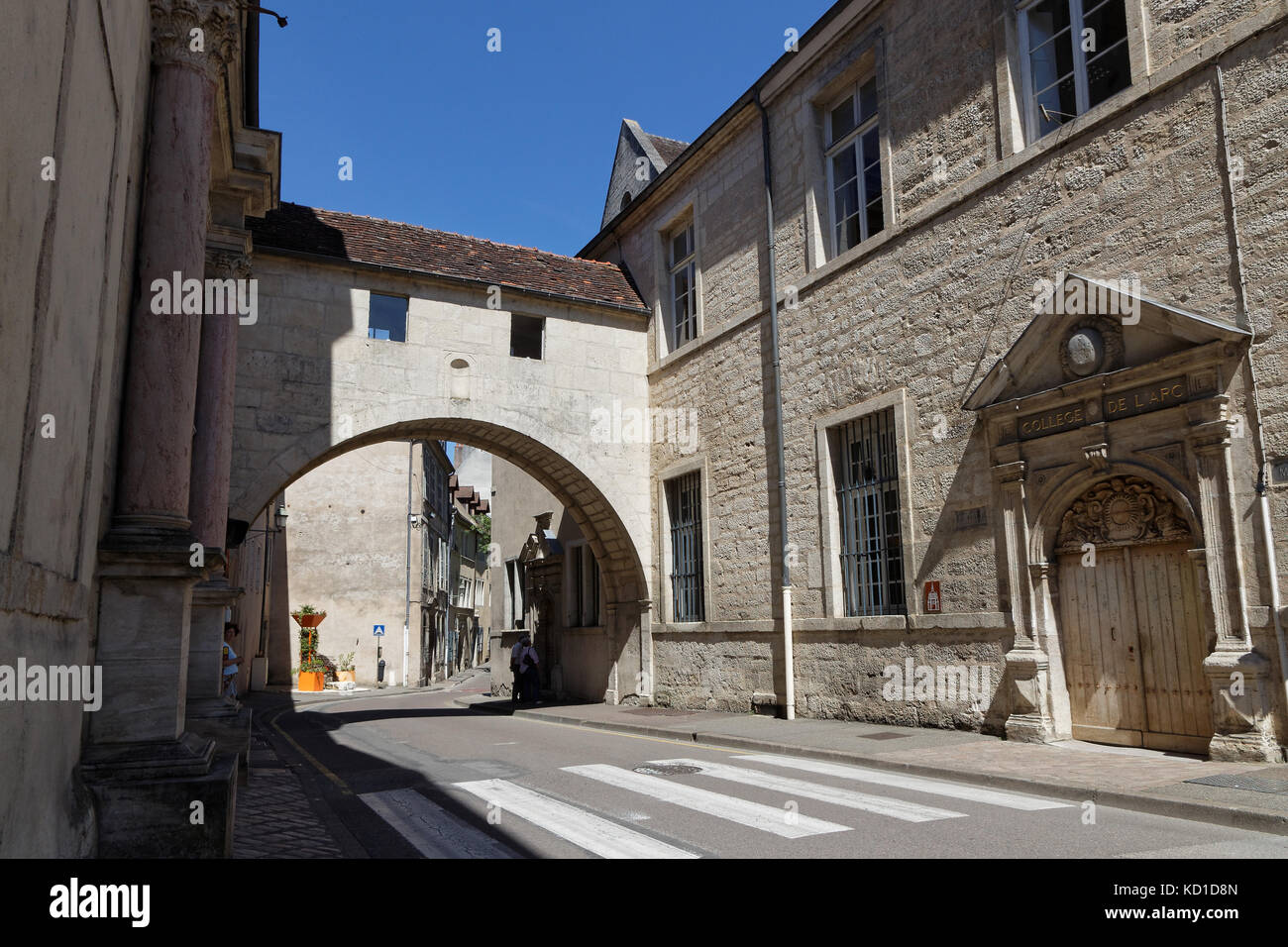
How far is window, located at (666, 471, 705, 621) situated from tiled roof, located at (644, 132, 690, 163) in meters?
10.2

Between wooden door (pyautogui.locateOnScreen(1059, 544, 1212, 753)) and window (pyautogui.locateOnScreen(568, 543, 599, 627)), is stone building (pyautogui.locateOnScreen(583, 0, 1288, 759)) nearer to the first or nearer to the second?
wooden door (pyautogui.locateOnScreen(1059, 544, 1212, 753))

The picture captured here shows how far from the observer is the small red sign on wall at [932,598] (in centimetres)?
1089

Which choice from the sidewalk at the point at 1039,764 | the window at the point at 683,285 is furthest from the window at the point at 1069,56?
the window at the point at 683,285

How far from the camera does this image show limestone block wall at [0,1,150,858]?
357 centimetres

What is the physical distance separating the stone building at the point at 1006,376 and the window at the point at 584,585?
4651 millimetres

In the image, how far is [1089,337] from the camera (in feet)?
30.4

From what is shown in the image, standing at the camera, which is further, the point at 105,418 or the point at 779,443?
the point at 779,443

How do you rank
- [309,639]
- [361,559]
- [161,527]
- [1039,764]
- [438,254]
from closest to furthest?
[161,527], [1039,764], [438,254], [309,639], [361,559]

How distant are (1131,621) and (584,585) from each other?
1295 cm

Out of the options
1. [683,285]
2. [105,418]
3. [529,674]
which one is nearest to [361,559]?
[529,674]

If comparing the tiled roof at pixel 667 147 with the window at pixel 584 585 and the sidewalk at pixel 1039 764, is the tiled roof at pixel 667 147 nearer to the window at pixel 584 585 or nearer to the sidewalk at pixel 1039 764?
the window at pixel 584 585

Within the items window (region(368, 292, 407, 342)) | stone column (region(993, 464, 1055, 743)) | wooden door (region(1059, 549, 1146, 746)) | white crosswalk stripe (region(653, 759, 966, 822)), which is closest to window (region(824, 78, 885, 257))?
stone column (region(993, 464, 1055, 743))

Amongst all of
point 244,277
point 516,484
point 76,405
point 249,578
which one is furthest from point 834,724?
point 249,578

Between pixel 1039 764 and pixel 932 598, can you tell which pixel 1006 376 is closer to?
pixel 932 598
